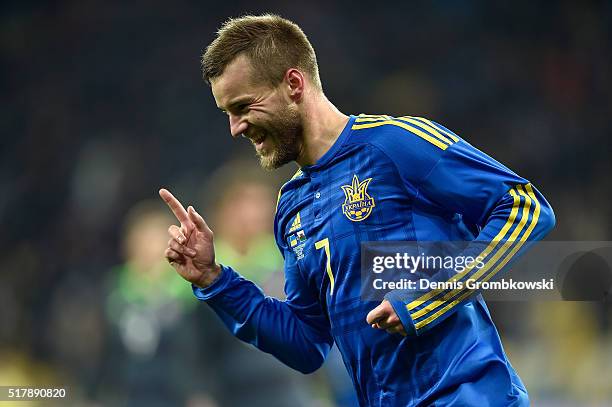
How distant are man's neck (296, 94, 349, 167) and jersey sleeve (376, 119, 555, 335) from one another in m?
0.29

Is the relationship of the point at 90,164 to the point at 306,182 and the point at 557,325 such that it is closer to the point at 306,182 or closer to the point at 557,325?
the point at 557,325

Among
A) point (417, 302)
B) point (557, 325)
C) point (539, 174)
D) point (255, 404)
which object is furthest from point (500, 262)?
point (539, 174)

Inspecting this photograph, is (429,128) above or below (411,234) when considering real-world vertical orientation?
above

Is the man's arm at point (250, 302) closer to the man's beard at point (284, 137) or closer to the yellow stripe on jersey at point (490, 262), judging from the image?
the man's beard at point (284, 137)

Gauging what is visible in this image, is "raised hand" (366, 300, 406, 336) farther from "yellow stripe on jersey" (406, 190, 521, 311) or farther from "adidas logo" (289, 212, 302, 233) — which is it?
"adidas logo" (289, 212, 302, 233)

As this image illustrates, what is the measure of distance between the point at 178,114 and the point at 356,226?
535 cm

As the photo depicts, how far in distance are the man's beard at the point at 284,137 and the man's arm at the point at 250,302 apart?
0.29m

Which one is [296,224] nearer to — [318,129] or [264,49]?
[318,129]

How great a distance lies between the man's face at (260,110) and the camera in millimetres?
2521

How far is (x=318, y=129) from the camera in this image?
2574 millimetres

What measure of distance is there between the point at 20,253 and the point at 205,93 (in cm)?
205

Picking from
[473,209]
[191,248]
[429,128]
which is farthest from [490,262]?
[191,248]

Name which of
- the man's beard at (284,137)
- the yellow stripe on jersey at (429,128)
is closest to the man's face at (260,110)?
the man's beard at (284,137)

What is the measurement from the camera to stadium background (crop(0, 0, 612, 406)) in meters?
6.92
